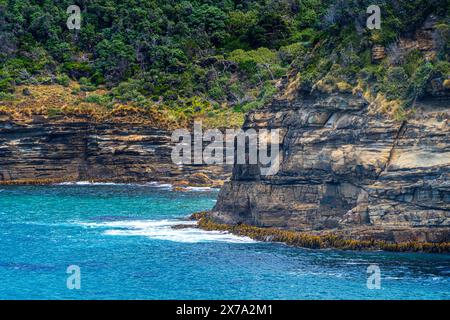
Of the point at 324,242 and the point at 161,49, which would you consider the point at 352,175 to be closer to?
the point at 324,242

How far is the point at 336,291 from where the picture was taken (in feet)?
147

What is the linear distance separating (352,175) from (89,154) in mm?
52731

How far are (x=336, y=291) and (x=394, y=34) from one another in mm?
21538

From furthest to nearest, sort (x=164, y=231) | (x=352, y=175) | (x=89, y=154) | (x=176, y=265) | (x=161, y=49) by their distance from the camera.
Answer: (x=161, y=49)
(x=89, y=154)
(x=164, y=231)
(x=352, y=175)
(x=176, y=265)

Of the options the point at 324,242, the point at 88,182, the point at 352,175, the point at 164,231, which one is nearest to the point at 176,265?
the point at 324,242

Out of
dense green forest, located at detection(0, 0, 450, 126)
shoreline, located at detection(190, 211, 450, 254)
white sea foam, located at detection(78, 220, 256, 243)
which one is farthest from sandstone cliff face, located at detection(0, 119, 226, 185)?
shoreline, located at detection(190, 211, 450, 254)

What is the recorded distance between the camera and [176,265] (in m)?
52.0

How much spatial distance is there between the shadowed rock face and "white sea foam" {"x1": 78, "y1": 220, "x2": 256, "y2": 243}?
2124 mm

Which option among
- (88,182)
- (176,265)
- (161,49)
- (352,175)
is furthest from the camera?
(161,49)

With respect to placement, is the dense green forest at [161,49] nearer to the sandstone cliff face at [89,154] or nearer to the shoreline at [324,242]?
the sandstone cliff face at [89,154]

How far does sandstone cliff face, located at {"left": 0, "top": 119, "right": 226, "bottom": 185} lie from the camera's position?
3981 inches

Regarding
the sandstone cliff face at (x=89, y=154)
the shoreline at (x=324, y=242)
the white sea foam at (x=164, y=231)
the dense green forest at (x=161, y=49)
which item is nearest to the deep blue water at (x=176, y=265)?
the white sea foam at (x=164, y=231)

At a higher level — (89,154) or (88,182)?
(89,154)

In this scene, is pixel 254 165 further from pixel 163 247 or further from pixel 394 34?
pixel 394 34
